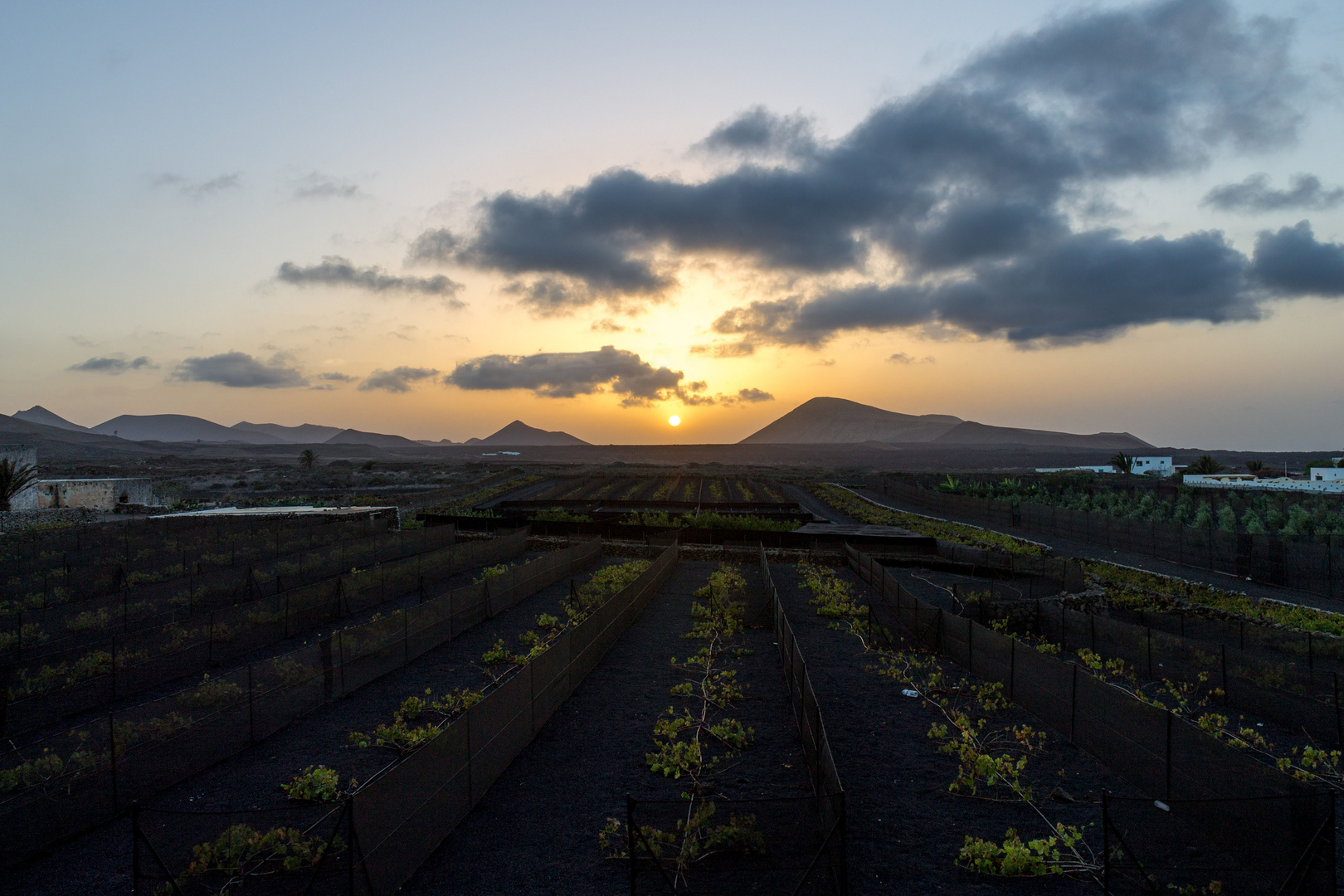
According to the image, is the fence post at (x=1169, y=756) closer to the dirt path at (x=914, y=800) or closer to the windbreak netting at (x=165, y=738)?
the dirt path at (x=914, y=800)

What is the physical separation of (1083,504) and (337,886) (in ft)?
178

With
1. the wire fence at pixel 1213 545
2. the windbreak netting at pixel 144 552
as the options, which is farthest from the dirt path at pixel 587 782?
the wire fence at pixel 1213 545

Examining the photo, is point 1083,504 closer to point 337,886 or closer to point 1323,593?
point 1323,593

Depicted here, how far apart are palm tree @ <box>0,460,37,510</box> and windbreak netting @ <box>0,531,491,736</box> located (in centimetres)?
3234

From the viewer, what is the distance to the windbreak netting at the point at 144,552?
19.8 metres

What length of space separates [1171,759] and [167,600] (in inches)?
893

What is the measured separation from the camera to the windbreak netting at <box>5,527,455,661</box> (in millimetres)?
14953

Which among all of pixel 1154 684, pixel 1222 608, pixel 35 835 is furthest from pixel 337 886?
pixel 1222 608

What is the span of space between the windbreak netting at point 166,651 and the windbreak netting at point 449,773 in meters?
8.20

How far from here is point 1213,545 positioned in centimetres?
2791

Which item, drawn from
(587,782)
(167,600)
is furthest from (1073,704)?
(167,600)

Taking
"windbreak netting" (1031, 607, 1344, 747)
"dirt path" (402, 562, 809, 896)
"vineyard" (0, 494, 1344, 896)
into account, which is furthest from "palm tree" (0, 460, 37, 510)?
"windbreak netting" (1031, 607, 1344, 747)

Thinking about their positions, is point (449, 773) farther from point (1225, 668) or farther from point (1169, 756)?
point (1225, 668)

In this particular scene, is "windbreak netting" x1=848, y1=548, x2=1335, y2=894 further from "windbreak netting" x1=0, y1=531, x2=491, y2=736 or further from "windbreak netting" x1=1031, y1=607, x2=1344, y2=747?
"windbreak netting" x1=0, y1=531, x2=491, y2=736
